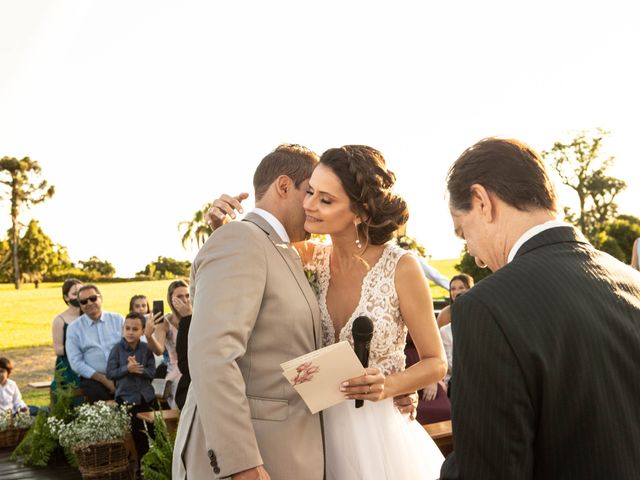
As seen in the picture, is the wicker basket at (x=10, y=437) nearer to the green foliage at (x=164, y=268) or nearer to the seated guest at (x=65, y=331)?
the seated guest at (x=65, y=331)

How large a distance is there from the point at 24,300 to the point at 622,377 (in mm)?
44729

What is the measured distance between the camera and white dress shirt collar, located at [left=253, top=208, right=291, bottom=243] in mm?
2720

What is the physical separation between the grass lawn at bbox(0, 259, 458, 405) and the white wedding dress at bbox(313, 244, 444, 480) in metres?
14.6

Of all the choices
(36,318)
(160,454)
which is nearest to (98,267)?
(36,318)

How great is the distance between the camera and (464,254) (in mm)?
23016

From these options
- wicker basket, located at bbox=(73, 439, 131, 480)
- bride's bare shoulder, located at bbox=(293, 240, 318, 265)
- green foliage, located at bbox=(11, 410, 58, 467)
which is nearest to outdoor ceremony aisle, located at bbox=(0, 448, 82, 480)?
green foliage, located at bbox=(11, 410, 58, 467)

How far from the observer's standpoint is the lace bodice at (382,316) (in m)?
2.91

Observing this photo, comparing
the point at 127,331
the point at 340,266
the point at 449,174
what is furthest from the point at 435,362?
the point at 127,331

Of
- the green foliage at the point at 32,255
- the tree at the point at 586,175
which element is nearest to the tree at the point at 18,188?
the green foliage at the point at 32,255

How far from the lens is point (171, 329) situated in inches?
331

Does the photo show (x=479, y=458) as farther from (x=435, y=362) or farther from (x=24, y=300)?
(x=24, y=300)

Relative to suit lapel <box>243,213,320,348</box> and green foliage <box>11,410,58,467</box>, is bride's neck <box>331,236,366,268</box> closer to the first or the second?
suit lapel <box>243,213,320,348</box>

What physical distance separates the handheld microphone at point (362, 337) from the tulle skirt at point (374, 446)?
0.35 m

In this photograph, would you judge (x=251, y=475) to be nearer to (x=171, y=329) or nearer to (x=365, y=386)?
(x=365, y=386)
